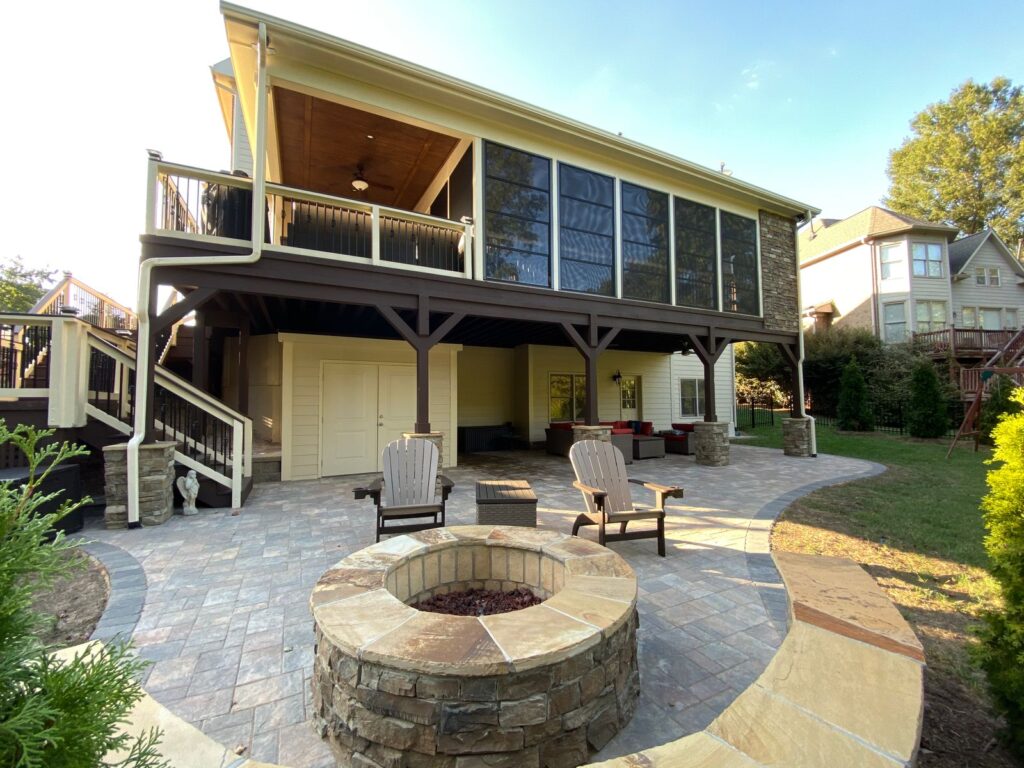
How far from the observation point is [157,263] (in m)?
5.03

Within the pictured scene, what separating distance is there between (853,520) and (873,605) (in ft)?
13.3

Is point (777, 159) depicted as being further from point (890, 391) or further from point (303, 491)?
point (303, 491)

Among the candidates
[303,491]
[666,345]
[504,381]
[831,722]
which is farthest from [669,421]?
[831,722]

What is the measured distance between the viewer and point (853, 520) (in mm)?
5109

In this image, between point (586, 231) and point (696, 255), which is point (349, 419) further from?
point (696, 255)

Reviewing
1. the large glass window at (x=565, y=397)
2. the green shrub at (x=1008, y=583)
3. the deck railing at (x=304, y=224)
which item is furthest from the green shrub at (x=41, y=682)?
the large glass window at (x=565, y=397)

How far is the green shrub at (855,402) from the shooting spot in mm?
14367

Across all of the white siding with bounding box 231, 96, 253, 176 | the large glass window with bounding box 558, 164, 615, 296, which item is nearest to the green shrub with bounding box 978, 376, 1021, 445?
the large glass window with bounding box 558, 164, 615, 296

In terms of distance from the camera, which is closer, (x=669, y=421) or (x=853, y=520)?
(x=853, y=520)

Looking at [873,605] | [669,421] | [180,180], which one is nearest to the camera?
[873,605]

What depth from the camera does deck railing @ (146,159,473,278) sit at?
5441 millimetres

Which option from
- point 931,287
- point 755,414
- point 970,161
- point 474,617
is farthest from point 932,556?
point 970,161

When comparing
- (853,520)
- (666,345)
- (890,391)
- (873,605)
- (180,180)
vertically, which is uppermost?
(180,180)

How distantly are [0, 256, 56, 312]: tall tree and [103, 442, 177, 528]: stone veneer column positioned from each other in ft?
92.8
